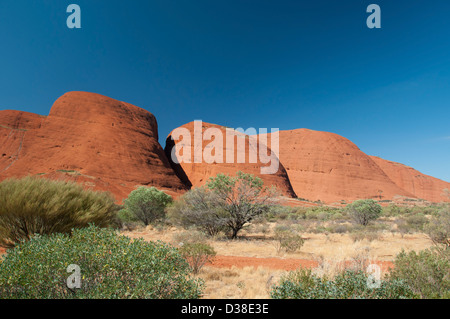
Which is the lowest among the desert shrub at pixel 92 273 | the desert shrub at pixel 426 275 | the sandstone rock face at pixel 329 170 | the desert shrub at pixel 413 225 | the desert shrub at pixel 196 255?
the desert shrub at pixel 413 225

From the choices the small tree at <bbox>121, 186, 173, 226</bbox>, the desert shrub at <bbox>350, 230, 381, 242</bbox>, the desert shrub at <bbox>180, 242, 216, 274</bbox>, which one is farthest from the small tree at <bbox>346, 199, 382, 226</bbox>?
the desert shrub at <bbox>180, 242, 216, 274</bbox>

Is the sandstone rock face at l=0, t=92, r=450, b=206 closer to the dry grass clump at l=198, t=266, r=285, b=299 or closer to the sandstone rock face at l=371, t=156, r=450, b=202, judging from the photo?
the sandstone rock face at l=371, t=156, r=450, b=202

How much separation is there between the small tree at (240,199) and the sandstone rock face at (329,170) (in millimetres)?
54411

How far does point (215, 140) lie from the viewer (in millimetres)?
56062

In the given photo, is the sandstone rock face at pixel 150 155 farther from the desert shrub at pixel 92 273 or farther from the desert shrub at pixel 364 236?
the desert shrub at pixel 92 273

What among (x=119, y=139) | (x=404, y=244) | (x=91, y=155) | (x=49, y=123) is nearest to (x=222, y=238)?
(x=404, y=244)

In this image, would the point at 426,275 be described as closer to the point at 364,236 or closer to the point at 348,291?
the point at 348,291

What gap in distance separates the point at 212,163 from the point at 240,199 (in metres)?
39.9

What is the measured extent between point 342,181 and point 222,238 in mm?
62638

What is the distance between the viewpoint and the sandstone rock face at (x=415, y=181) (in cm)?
8202

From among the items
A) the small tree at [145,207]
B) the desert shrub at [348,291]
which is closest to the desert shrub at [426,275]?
the desert shrub at [348,291]
